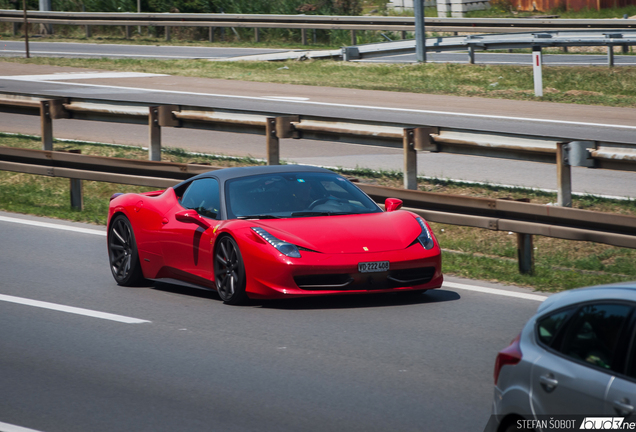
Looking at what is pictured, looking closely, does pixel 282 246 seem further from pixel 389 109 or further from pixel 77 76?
pixel 77 76

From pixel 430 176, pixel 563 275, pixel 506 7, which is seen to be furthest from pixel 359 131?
pixel 506 7

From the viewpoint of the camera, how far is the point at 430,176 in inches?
568

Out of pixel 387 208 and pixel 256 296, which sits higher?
pixel 387 208

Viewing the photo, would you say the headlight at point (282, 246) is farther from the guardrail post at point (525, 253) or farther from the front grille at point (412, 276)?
the guardrail post at point (525, 253)

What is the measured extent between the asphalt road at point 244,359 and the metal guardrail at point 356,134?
1705 millimetres

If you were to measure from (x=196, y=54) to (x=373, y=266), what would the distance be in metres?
25.4

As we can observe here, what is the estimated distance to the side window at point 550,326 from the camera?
165 inches

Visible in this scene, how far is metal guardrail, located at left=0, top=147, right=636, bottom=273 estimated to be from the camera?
29.9 ft

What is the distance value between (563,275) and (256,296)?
10.5ft

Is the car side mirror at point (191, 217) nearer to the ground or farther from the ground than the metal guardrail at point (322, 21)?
nearer to the ground

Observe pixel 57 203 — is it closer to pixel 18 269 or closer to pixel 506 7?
pixel 18 269

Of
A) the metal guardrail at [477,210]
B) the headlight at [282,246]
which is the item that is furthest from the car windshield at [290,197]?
the metal guardrail at [477,210]

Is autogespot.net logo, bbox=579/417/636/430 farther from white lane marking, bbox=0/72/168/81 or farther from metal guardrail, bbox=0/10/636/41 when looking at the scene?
metal guardrail, bbox=0/10/636/41

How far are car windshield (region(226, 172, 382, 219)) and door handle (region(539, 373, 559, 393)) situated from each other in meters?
5.07
